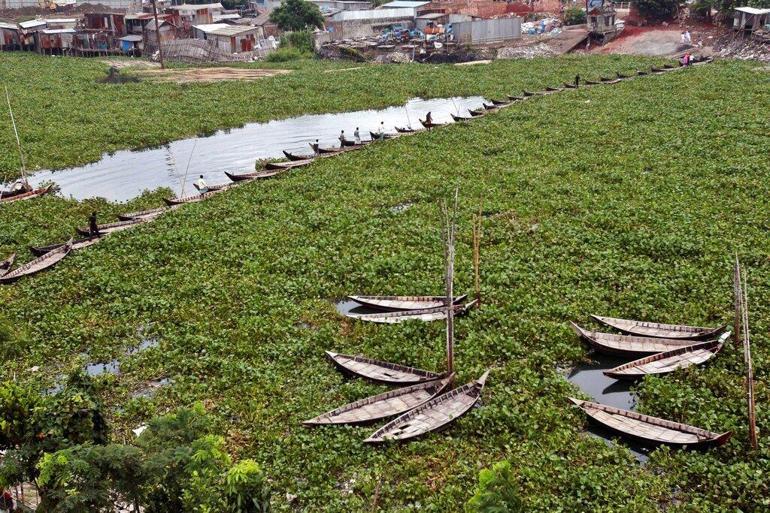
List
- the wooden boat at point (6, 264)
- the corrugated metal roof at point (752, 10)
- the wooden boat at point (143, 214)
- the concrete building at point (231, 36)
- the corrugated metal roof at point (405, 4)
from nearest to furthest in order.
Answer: the wooden boat at point (6, 264) → the wooden boat at point (143, 214) → the corrugated metal roof at point (752, 10) → the concrete building at point (231, 36) → the corrugated metal roof at point (405, 4)

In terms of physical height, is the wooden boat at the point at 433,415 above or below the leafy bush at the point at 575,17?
below

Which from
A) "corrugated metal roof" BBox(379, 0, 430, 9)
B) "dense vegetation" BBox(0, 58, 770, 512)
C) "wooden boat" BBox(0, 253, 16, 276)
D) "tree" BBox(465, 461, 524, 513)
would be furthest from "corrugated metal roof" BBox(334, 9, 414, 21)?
"tree" BBox(465, 461, 524, 513)

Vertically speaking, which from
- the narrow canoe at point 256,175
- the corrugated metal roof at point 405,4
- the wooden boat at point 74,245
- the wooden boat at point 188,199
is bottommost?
the wooden boat at point 74,245

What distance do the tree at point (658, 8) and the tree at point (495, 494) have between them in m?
63.8

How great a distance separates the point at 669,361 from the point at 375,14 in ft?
228

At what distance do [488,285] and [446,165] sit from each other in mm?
11196

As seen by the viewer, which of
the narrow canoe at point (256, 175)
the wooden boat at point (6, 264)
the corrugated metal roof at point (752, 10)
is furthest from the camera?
the corrugated metal roof at point (752, 10)

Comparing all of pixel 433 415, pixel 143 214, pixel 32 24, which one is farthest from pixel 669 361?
pixel 32 24

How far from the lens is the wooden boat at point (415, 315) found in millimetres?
14367

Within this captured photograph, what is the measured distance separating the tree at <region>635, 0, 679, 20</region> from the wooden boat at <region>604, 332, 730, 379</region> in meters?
57.4

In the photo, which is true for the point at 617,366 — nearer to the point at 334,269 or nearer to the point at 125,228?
the point at 334,269

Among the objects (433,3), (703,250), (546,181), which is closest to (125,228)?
(546,181)

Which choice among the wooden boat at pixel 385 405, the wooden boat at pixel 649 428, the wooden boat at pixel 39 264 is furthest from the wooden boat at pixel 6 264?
the wooden boat at pixel 649 428

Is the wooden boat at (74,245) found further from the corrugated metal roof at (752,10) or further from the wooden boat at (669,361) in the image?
the corrugated metal roof at (752,10)
